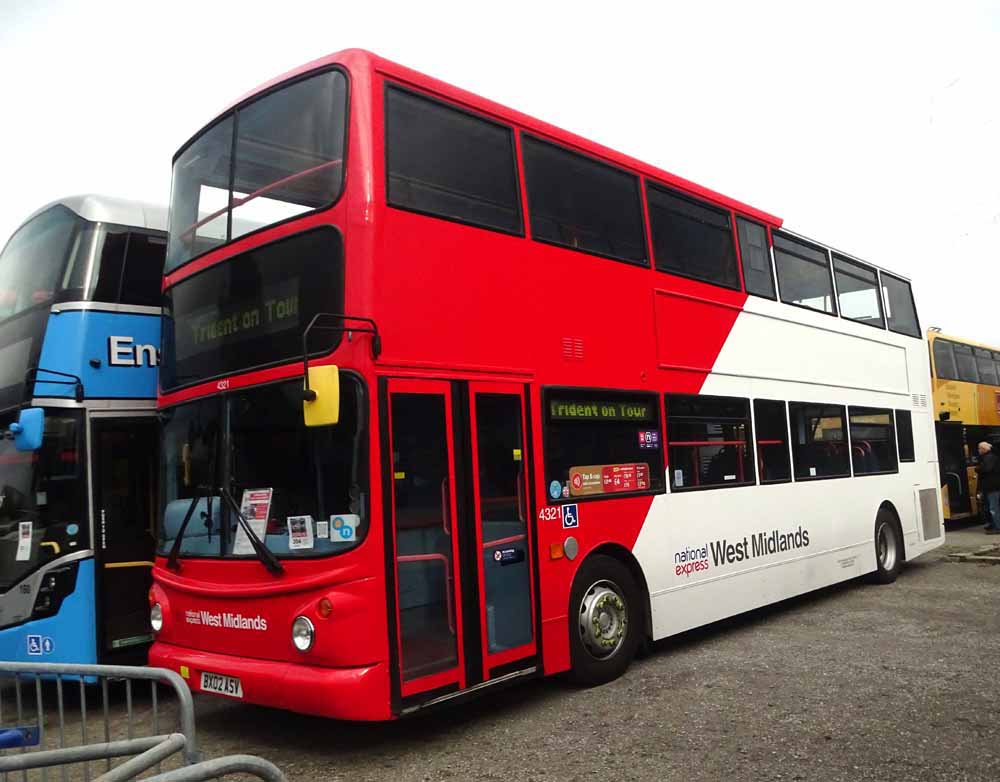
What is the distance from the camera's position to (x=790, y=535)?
9.46m

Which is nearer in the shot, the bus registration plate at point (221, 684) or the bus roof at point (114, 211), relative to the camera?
the bus registration plate at point (221, 684)

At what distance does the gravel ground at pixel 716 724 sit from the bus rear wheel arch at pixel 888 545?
3.24m

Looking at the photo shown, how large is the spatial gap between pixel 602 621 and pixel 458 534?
5.61 feet

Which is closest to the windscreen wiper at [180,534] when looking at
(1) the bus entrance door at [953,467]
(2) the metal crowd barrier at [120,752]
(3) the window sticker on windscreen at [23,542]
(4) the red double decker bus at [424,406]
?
(4) the red double decker bus at [424,406]

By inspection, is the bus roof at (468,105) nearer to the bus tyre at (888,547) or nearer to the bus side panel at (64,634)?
the bus side panel at (64,634)

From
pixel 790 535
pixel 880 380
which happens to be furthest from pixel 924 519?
pixel 790 535

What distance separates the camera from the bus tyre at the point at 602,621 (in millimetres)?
6645

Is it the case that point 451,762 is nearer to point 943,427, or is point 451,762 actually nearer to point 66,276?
point 66,276

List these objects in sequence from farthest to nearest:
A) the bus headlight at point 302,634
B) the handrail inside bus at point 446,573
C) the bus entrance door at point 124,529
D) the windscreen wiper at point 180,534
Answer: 1. the bus entrance door at point 124,529
2. the windscreen wiper at point 180,534
3. the handrail inside bus at point 446,573
4. the bus headlight at point 302,634

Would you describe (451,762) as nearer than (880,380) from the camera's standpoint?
Yes

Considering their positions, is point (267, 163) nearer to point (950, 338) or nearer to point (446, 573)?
point (446, 573)

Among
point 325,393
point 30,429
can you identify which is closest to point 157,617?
point 30,429

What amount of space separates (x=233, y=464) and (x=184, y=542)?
2.58ft

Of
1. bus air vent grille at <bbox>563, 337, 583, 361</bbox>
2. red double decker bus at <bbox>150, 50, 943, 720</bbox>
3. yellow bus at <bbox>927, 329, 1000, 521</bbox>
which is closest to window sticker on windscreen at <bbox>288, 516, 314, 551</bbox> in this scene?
red double decker bus at <bbox>150, 50, 943, 720</bbox>
